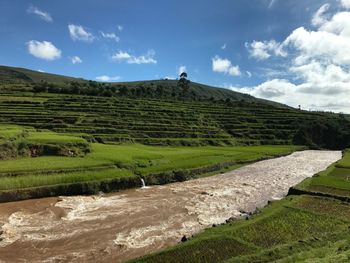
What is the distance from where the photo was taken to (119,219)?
23.4m

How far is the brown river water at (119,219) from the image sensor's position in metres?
18.3

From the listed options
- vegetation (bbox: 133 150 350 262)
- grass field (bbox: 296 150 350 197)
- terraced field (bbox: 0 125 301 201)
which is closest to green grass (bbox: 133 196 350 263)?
vegetation (bbox: 133 150 350 262)

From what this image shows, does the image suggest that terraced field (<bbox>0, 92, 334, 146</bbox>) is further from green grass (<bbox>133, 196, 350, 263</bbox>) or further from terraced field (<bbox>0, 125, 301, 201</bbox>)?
green grass (<bbox>133, 196, 350, 263</bbox>)

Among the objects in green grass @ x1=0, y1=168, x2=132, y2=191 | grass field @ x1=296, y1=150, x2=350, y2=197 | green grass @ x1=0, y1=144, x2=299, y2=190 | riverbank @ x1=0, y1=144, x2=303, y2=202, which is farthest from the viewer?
green grass @ x1=0, y1=144, x2=299, y2=190

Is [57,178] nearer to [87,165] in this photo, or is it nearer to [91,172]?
[91,172]

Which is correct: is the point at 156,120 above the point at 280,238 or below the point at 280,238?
above

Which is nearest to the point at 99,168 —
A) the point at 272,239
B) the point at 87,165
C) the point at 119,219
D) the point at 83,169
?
the point at 87,165

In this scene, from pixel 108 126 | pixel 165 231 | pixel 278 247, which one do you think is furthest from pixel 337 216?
pixel 108 126

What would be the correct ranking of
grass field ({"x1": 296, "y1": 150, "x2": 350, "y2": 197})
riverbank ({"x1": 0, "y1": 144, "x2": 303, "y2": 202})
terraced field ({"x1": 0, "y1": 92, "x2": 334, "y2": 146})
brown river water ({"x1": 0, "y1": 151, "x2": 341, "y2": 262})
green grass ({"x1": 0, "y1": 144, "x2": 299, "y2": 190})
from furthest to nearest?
terraced field ({"x1": 0, "y1": 92, "x2": 334, "y2": 146}) < green grass ({"x1": 0, "y1": 144, "x2": 299, "y2": 190}) < riverbank ({"x1": 0, "y1": 144, "x2": 303, "y2": 202}) < grass field ({"x1": 296, "y1": 150, "x2": 350, "y2": 197}) < brown river water ({"x1": 0, "y1": 151, "x2": 341, "y2": 262})

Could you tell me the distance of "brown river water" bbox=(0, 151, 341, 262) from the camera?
720 inches

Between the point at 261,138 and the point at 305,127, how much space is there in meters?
15.7

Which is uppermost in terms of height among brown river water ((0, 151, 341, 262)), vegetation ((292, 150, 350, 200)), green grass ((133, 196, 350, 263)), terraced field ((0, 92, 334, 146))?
terraced field ((0, 92, 334, 146))

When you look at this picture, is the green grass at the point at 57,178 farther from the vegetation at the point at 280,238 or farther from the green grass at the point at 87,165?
the vegetation at the point at 280,238

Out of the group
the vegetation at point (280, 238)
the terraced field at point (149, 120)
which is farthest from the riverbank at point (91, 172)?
the terraced field at point (149, 120)
